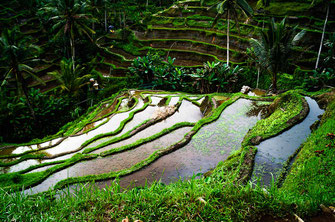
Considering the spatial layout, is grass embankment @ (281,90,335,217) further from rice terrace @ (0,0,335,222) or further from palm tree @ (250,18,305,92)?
palm tree @ (250,18,305,92)

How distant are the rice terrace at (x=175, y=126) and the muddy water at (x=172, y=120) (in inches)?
3.1

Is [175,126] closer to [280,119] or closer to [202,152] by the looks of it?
[202,152]

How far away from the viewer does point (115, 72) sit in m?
19.1

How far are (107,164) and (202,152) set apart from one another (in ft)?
9.67

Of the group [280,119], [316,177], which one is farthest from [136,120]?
[316,177]

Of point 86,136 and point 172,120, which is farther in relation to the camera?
point 172,120

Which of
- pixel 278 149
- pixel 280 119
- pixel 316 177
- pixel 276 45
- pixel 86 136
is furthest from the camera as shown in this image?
pixel 276 45

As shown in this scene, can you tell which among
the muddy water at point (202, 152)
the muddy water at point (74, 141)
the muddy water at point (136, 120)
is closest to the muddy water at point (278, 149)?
the muddy water at point (202, 152)

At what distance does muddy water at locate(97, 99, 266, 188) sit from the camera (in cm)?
546

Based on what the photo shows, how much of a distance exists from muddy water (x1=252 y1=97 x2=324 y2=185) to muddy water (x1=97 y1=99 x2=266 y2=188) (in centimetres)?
101

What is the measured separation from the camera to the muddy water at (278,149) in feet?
14.8

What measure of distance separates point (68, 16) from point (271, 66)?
1404 cm

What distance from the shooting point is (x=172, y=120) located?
931 cm

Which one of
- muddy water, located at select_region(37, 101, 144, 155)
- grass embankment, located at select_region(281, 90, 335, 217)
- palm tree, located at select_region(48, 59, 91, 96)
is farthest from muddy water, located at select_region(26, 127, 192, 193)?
palm tree, located at select_region(48, 59, 91, 96)
